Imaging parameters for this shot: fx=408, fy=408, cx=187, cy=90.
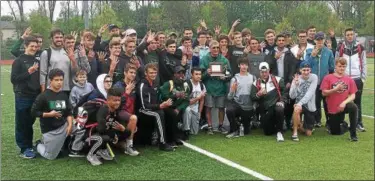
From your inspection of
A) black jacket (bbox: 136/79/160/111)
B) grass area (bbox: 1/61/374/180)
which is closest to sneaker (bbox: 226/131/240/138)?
grass area (bbox: 1/61/374/180)

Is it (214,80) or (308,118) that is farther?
(214,80)

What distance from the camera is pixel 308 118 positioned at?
7.12m

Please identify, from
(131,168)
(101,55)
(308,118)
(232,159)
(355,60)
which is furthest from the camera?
(355,60)

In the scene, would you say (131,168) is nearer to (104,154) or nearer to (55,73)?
(104,154)

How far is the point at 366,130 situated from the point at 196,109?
3.30m

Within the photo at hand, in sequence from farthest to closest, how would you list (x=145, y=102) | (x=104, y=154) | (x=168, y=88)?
(x=168, y=88), (x=145, y=102), (x=104, y=154)

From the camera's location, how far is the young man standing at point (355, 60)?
754cm

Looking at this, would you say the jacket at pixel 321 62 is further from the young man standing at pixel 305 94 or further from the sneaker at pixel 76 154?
the sneaker at pixel 76 154

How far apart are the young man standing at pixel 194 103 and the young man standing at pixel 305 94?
5.18 feet

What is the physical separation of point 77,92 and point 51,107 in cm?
54

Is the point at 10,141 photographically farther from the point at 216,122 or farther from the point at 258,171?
the point at 258,171

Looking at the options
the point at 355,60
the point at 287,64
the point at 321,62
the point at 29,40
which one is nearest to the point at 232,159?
the point at 287,64

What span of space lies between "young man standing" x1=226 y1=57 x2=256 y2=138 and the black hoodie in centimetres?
313

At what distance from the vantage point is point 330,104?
712 centimetres
